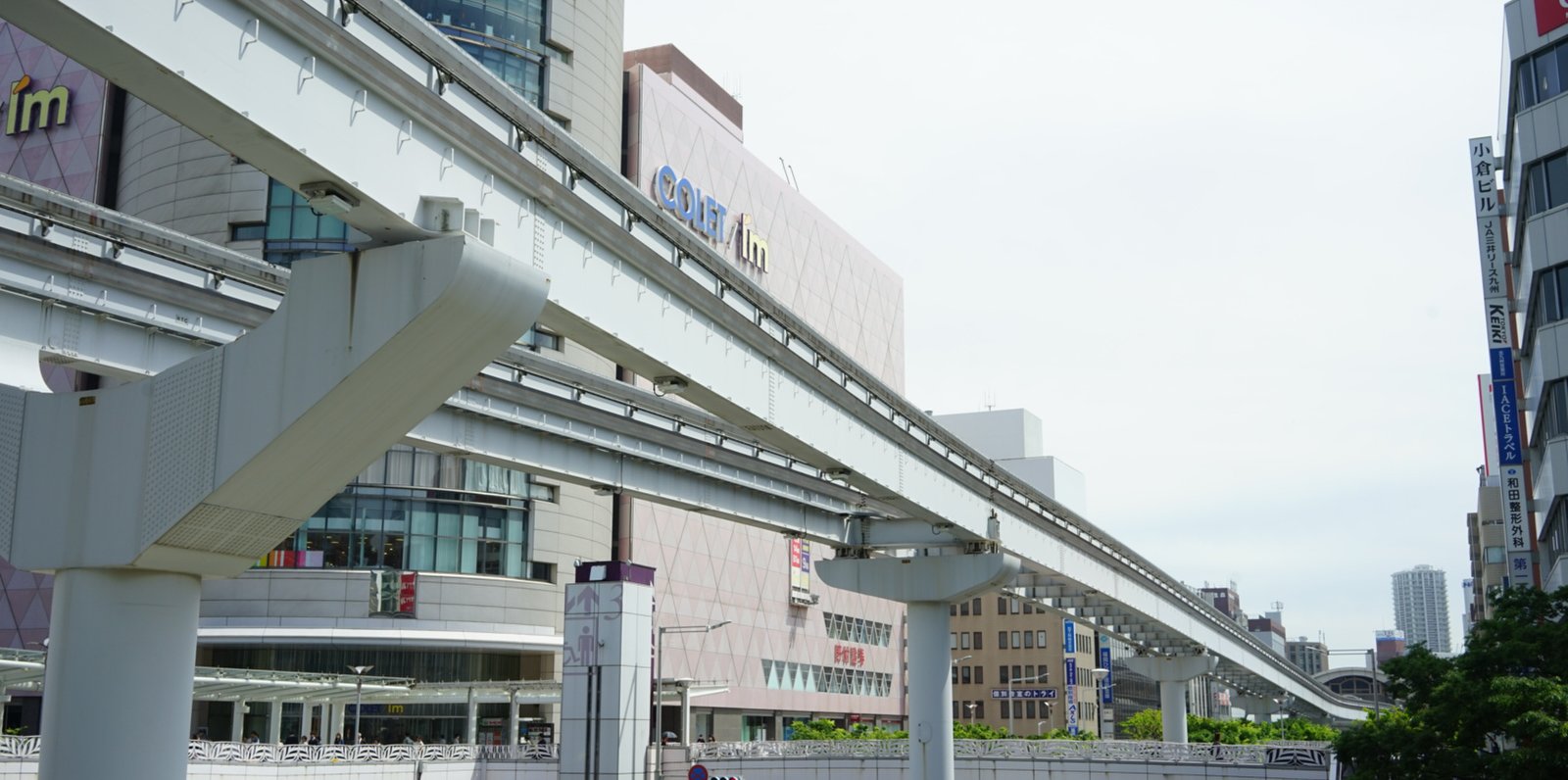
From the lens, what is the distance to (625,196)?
21.7m

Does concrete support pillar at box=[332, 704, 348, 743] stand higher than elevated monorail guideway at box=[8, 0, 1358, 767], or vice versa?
elevated monorail guideway at box=[8, 0, 1358, 767]

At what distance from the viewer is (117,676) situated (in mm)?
18125

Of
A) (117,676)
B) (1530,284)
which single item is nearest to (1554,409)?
(1530,284)

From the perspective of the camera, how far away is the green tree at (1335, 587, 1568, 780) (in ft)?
83.5

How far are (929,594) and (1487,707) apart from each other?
18936 mm

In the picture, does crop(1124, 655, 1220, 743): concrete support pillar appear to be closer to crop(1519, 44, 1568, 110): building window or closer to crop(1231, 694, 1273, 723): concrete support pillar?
crop(1231, 694, 1273, 723): concrete support pillar

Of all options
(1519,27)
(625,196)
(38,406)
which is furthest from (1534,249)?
(38,406)

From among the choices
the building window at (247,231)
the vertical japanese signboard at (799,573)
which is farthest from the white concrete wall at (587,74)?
the vertical japanese signboard at (799,573)

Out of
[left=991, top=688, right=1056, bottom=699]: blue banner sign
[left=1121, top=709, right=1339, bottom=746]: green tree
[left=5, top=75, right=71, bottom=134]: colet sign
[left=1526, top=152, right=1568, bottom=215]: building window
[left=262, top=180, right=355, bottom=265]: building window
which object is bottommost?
[left=1121, top=709, right=1339, bottom=746]: green tree

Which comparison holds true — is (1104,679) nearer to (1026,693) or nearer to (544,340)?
(1026,693)

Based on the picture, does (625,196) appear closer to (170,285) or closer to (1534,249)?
(170,285)

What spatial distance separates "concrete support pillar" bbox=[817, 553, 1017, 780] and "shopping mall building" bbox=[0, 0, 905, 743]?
69.8ft

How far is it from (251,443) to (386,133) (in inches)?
163

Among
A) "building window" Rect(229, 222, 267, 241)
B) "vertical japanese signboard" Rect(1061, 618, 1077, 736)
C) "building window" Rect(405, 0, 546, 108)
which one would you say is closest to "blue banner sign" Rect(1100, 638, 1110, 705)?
"vertical japanese signboard" Rect(1061, 618, 1077, 736)
